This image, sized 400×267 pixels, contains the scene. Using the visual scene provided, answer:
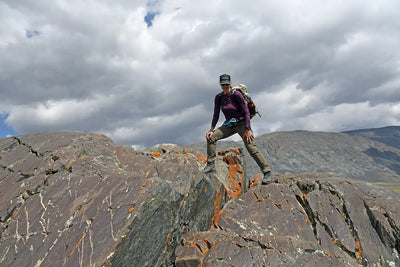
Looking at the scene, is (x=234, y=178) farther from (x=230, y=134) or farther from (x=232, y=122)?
(x=232, y=122)

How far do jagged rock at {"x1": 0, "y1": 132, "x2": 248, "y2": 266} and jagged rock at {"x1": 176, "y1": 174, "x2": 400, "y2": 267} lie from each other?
951 mm

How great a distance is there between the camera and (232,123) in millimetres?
11742

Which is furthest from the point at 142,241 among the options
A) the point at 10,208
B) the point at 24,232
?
the point at 10,208

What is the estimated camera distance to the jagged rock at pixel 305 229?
816cm

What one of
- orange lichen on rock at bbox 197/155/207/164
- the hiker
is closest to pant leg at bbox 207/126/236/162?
the hiker

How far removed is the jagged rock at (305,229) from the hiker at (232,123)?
1.89 m

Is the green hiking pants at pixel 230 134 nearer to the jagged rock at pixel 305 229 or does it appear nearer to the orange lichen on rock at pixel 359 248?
the jagged rock at pixel 305 229

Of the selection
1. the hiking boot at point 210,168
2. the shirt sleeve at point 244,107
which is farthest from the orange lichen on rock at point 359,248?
the hiking boot at point 210,168

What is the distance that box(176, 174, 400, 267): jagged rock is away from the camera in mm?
8156

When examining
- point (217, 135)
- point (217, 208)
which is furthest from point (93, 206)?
point (217, 135)

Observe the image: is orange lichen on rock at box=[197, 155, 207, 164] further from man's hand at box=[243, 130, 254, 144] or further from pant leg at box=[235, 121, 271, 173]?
man's hand at box=[243, 130, 254, 144]

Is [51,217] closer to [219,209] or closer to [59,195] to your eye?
[59,195]

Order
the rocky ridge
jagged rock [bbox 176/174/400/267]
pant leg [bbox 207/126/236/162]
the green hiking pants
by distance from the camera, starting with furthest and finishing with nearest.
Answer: pant leg [bbox 207/126/236/162] < the green hiking pants < jagged rock [bbox 176/174/400/267] < the rocky ridge

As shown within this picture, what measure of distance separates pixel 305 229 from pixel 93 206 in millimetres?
8636
